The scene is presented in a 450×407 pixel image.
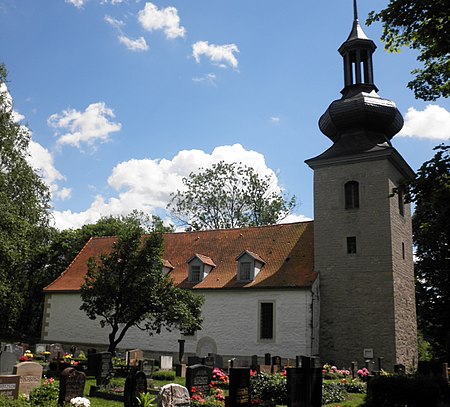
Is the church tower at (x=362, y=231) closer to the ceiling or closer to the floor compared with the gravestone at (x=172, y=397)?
closer to the ceiling

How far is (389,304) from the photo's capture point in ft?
79.1

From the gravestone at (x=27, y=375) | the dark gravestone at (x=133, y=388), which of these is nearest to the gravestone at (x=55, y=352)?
the gravestone at (x=27, y=375)

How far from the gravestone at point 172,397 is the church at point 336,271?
537 inches

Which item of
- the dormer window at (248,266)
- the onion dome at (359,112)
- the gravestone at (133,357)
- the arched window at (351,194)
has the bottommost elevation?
the gravestone at (133,357)

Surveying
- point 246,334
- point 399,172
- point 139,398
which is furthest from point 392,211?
point 139,398

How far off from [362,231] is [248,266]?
20.1 feet

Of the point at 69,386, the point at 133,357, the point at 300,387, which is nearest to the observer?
the point at 300,387

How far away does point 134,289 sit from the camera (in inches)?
853

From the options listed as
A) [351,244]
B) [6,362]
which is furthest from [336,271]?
[6,362]

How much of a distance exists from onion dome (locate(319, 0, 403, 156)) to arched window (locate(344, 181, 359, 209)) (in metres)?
1.67

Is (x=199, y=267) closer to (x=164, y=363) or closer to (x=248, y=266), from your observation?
(x=248, y=266)

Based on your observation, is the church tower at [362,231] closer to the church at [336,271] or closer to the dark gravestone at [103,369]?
the church at [336,271]

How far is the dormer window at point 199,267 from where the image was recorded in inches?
1124

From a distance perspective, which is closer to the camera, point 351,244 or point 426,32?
point 426,32
